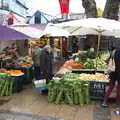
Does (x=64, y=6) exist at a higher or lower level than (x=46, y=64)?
higher

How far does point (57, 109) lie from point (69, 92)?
3.13 feet

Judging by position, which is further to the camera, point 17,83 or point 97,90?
point 17,83

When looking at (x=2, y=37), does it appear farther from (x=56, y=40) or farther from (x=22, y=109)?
(x=56, y=40)

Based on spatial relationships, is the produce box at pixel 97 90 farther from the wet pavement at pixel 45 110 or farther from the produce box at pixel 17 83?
the produce box at pixel 17 83

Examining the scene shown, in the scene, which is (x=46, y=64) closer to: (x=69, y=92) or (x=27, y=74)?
(x=27, y=74)

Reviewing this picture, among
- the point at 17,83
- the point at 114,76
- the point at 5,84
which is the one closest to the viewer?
the point at 114,76

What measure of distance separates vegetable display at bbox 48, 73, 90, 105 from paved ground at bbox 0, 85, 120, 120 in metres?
0.26

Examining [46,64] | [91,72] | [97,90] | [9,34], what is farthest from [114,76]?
A: [9,34]

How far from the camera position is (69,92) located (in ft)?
38.4

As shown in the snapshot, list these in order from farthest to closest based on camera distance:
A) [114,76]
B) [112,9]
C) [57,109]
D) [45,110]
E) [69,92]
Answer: [112,9]
[69,92]
[114,76]
[57,109]
[45,110]

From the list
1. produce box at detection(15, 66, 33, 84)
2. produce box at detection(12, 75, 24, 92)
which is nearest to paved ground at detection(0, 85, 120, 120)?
produce box at detection(12, 75, 24, 92)

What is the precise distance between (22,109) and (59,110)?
47.6 inches

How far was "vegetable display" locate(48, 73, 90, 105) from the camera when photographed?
459 inches

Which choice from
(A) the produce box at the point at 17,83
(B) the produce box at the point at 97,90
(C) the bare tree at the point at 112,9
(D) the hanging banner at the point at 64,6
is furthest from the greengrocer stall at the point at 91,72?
(D) the hanging banner at the point at 64,6
